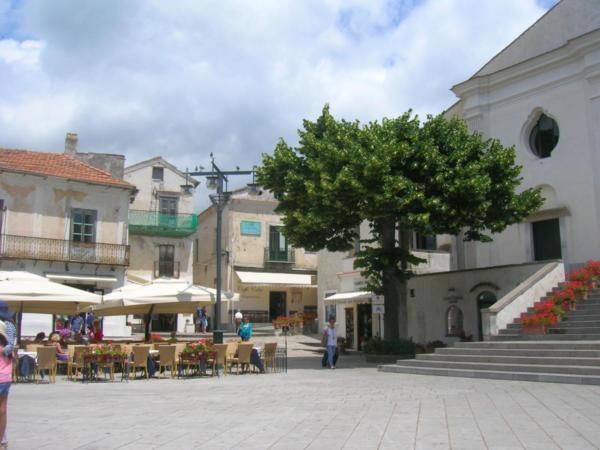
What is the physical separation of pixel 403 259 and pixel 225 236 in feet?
72.9

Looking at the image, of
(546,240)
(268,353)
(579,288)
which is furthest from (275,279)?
(579,288)

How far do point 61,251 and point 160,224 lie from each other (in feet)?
32.8

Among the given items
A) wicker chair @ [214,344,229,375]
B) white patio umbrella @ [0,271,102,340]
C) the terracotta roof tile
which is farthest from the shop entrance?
white patio umbrella @ [0,271,102,340]

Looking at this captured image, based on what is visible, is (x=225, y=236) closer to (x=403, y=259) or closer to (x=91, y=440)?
(x=403, y=259)

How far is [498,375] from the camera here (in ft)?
49.1

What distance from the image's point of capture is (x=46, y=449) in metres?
6.96

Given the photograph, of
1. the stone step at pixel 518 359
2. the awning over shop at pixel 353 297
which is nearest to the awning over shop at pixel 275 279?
the awning over shop at pixel 353 297

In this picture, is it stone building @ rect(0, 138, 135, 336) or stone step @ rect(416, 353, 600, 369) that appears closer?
stone step @ rect(416, 353, 600, 369)

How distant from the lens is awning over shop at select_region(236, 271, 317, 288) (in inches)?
1559

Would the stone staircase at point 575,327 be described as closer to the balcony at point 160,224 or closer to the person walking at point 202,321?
Result: the person walking at point 202,321

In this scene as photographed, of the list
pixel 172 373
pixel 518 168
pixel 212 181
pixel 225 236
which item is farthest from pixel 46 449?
pixel 225 236

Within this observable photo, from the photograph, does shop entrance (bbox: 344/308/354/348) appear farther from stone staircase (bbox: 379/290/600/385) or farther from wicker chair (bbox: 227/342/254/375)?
wicker chair (bbox: 227/342/254/375)

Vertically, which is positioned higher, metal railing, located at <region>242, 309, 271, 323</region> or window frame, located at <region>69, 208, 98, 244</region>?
window frame, located at <region>69, 208, 98, 244</region>

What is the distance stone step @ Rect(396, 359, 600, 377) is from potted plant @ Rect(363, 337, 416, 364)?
212cm
